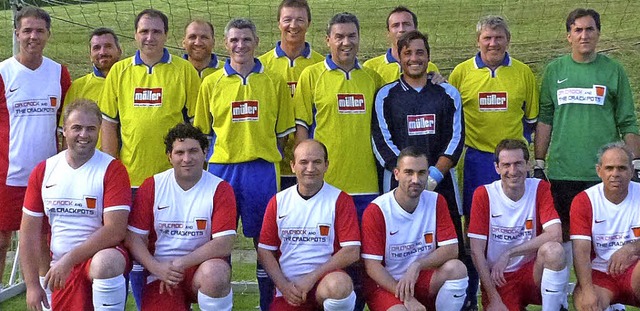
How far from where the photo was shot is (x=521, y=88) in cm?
507

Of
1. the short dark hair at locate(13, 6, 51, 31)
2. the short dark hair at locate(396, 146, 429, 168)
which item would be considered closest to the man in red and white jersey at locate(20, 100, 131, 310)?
the short dark hair at locate(13, 6, 51, 31)

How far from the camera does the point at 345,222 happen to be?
4.39 metres

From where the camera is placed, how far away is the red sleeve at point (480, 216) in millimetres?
4621

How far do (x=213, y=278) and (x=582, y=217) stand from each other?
2057mm

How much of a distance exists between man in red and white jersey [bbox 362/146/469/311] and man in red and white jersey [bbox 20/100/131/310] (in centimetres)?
131

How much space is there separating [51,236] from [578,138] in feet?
10.3

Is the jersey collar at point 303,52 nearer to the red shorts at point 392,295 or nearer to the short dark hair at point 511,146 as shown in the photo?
the short dark hair at point 511,146

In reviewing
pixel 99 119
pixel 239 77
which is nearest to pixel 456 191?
pixel 239 77

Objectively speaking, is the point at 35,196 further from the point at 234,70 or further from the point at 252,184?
the point at 234,70


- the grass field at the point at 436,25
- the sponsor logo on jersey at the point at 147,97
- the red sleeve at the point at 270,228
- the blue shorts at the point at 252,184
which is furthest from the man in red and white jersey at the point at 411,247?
the grass field at the point at 436,25

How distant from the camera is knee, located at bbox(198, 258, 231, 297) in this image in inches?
162

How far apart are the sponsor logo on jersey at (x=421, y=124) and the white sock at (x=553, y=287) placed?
1045mm

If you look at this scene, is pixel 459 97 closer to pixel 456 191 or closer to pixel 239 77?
pixel 456 191

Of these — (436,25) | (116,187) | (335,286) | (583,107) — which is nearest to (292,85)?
(116,187)
